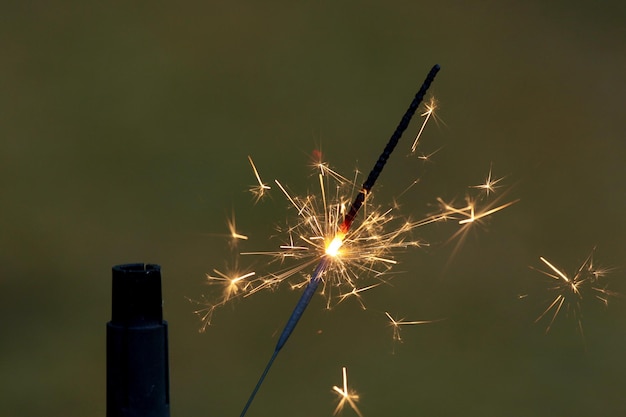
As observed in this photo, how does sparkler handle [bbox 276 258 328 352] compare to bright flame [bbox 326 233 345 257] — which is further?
bright flame [bbox 326 233 345 257]

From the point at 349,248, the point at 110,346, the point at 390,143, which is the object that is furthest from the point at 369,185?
the point at 110,346

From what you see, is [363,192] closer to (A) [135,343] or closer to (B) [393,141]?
(B) [393,141]

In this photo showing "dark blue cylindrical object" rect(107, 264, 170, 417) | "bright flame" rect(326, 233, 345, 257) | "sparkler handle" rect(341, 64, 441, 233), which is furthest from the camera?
"bright flame" rect(326, 233, 345, 257)

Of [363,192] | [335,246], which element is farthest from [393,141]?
[335,246]

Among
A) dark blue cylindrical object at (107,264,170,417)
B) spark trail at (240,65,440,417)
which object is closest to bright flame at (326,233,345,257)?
spark trail at (240,65,440,417)

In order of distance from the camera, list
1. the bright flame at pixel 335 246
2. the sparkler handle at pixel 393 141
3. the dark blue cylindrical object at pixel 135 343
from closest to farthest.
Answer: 1. the dark blue cylindrical object at pixel 135 343
2. the sparkler handle at pixel 393 141
3. the bright flame at pixel 335 246

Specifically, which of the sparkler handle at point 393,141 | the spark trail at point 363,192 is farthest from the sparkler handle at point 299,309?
the sparkler handle at point 393,141

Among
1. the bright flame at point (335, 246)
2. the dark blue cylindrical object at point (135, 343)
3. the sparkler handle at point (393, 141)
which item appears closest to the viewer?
the dark blue cylindrical object at point (135, 343)

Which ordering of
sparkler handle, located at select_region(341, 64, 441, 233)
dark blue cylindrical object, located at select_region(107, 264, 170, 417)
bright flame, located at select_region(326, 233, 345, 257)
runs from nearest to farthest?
dark blue cylindrical object, located at select_region(107, 264, 170, 417) → sparkler handle, located at select_region(341, 64, 441, 233) → bright flame, located at select_region(326, 233, 345, 257)

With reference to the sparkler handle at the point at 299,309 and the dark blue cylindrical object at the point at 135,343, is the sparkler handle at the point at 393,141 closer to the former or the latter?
the sparkler handle at the point at 299,309

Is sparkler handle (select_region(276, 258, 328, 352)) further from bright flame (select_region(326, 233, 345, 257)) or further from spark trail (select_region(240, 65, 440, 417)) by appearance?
bright flame (select_region(326, 233, 345, 257))
